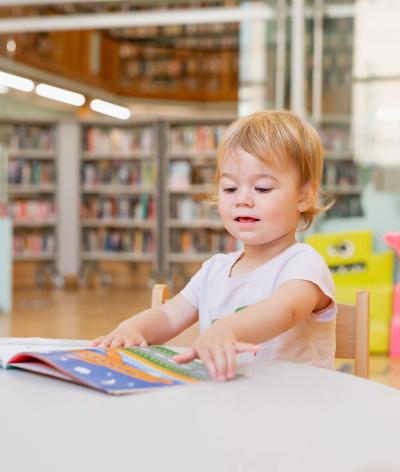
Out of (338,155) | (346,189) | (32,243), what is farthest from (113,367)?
(32,243)

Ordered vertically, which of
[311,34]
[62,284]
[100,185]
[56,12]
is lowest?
[62,284]

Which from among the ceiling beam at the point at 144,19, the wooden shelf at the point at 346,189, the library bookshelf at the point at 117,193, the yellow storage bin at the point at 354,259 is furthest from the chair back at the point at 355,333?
the library bookshelf at the point at 117,193

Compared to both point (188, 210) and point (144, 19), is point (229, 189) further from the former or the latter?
point (188, 210)

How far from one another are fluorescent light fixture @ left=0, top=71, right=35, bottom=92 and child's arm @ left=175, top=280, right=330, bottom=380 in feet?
21.8

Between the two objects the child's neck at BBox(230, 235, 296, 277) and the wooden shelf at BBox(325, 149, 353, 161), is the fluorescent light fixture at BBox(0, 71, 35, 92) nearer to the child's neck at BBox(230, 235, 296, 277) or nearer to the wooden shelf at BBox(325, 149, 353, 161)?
the wooden shelf at BBox(325, 149, 353, 161)

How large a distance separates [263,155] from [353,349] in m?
0.33

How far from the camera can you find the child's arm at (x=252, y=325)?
0.83m

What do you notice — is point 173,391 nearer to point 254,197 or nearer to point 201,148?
point 254,197

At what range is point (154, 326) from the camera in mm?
1174

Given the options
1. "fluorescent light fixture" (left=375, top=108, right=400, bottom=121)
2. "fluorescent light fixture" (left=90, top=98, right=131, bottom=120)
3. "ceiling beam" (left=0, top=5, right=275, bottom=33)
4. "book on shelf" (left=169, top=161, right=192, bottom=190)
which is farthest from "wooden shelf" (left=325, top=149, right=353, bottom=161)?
"fluorescent light fixture" (left=90, top=98, right=131, bottom=120)

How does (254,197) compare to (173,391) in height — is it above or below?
above

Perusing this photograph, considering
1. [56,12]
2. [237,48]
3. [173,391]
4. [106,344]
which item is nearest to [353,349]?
[106,344]

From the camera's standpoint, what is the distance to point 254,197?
1137 millimetres

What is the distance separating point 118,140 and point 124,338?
8.37 m
